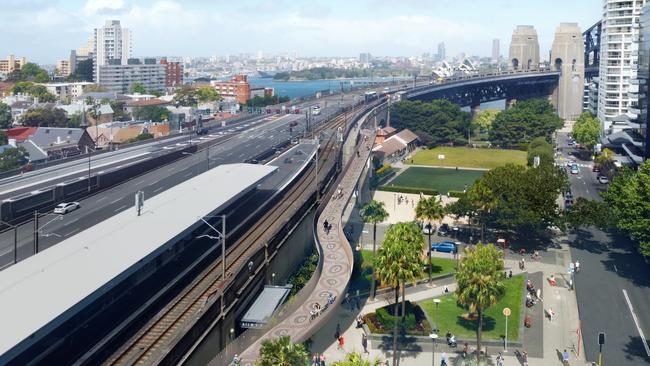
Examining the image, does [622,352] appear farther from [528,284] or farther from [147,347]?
[147,347]

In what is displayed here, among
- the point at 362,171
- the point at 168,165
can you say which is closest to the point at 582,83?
the point at 362,171

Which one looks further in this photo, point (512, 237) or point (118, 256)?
point (512, 237)

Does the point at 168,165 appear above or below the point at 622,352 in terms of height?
above

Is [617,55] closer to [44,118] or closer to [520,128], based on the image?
[520,128]

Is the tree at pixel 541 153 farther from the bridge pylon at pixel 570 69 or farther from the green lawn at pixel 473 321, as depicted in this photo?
the bridge pylon at pixel 570 69

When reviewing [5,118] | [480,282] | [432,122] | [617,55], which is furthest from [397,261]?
[5,118]

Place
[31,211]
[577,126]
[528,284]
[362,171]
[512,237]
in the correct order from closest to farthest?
[528,284], [31,211], [512,237], [362,171], [577,126]

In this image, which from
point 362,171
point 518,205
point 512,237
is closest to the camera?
point 518,205
